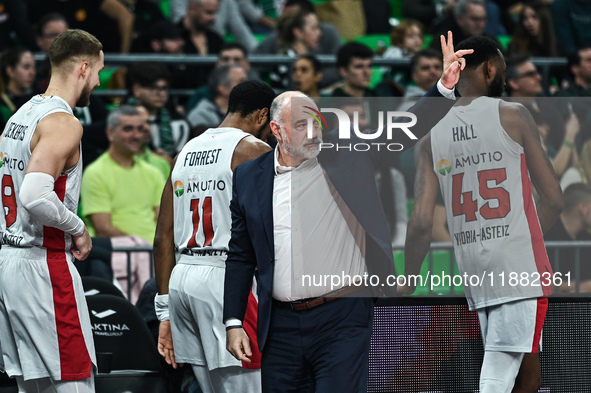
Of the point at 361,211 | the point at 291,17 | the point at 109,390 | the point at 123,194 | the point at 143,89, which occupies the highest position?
the point at 291,17

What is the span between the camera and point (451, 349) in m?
5.46

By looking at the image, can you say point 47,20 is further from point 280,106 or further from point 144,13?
point 280,106

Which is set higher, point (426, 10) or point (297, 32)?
point (426, 10)

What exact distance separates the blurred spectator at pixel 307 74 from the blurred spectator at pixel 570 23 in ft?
14.0

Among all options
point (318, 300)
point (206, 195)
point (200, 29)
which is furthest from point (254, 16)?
point (318, 300)

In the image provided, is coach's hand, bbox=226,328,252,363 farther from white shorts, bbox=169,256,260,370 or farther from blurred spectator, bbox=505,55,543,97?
blurred spectator, bbox=505,55,543,97

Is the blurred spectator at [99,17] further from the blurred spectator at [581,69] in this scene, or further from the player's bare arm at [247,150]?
the player's bare arm at [247,150]

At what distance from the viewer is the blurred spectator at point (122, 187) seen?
28.5ft

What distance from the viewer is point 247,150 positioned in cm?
535

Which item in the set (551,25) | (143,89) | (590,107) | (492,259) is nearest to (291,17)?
(143,89)

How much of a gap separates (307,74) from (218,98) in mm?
1039

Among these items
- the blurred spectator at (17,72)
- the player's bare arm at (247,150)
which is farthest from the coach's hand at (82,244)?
the blurred spectator at (17,72)

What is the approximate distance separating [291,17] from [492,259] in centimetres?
673

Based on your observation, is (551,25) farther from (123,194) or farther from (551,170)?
(551,170)
